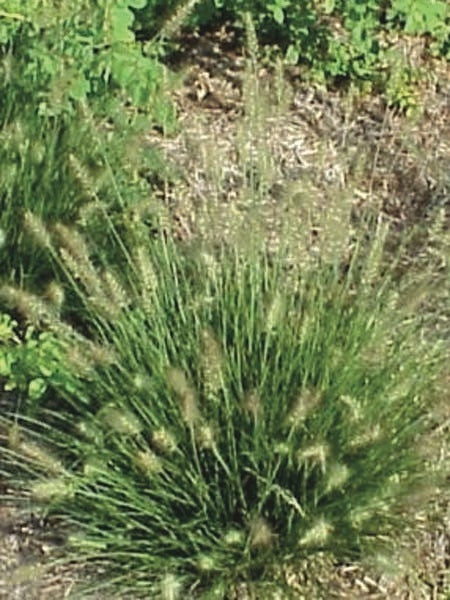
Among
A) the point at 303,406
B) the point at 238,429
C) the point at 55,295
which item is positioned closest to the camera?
the point at 303,406

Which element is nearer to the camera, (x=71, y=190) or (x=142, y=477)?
(x=142, y=477)

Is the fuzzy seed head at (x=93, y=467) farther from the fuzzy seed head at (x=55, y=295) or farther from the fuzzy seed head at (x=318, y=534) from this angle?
the fuzzy seed head at (x=318, y=534)

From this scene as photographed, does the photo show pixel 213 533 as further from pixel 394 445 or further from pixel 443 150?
pixel 443 150

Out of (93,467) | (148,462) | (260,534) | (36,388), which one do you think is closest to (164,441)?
(148,462)

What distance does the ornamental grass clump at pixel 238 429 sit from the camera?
129 inches

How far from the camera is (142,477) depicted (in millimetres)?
3363

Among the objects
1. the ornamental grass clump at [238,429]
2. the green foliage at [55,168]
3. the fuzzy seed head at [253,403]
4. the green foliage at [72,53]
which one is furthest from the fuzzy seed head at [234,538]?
the green foliage at [72,53]

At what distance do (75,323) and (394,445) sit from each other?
105 centimetres

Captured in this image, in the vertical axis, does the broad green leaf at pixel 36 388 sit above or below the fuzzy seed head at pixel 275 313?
below

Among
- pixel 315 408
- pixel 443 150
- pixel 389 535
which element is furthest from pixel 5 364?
pixel 443 150

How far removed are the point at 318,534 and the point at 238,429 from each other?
1.06 ft

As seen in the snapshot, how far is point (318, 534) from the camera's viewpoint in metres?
3.14

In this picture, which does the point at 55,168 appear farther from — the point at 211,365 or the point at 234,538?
the point at 234,538

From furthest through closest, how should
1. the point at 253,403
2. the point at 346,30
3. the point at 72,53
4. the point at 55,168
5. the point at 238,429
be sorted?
the point at 346,30
the point at 55,168
the point at 72,53
the point at 238,429
the point at 253,403
